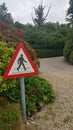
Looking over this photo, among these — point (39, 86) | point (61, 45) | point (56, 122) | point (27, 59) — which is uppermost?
point (27, 59)

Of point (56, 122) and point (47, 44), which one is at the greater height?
point (56, 122)

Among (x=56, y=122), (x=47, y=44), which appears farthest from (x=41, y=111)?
(x=47, y=44)

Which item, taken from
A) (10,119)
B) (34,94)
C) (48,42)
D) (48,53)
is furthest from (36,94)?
(48,42)

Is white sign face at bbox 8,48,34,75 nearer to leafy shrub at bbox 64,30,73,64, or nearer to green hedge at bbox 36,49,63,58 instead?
leafy shrub at bbox 64,30,73,64

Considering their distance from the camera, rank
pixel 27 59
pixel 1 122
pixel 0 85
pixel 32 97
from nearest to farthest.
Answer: pixel 1 122 → pixel 27 59 → pixel 0 85 → pixel 32 97

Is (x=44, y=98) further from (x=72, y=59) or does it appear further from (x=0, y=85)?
(x=72, y=59)

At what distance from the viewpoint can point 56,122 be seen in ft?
18.3

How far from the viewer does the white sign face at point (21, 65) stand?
488cm

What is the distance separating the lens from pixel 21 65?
16.1 feet

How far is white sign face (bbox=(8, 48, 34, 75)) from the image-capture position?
4.88 m

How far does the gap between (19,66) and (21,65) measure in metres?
0.04

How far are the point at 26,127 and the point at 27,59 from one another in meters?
1.33

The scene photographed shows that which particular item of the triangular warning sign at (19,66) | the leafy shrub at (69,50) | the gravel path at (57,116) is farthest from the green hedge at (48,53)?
the triangular warning sign at (19,66)

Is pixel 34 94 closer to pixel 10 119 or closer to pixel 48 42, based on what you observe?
pixel 10 119
